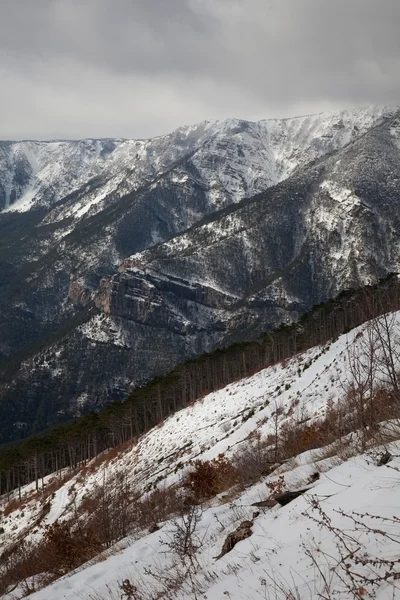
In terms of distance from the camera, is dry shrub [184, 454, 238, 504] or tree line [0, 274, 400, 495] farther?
tree line [0, 274, 400, 495]

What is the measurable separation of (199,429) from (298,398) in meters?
12.6

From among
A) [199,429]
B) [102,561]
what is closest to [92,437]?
[199,429]

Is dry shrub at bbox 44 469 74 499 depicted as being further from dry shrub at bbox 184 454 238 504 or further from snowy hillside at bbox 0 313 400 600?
snowy hillside at bbox 0 313 400 600

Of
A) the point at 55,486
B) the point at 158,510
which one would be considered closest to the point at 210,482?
the point at 158,510

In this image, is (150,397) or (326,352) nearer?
(326,352)

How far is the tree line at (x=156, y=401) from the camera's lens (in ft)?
204

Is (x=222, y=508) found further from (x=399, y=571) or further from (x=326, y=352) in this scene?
(x=326, y=352)

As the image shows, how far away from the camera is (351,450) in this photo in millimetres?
7527

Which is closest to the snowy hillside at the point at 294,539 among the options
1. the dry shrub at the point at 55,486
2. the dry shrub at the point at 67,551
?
the dry shrub at the point at 67,551

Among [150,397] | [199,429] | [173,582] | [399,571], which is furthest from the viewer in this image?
[150,397]

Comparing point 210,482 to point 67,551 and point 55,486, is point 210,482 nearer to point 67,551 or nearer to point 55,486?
point 67,551

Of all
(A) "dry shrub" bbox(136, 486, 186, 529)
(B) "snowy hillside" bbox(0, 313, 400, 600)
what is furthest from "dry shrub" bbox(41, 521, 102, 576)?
(A) "dry shrub" bbox(136, 486, 186, 529)

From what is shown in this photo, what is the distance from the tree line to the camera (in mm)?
62219

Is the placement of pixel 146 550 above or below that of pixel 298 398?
below
